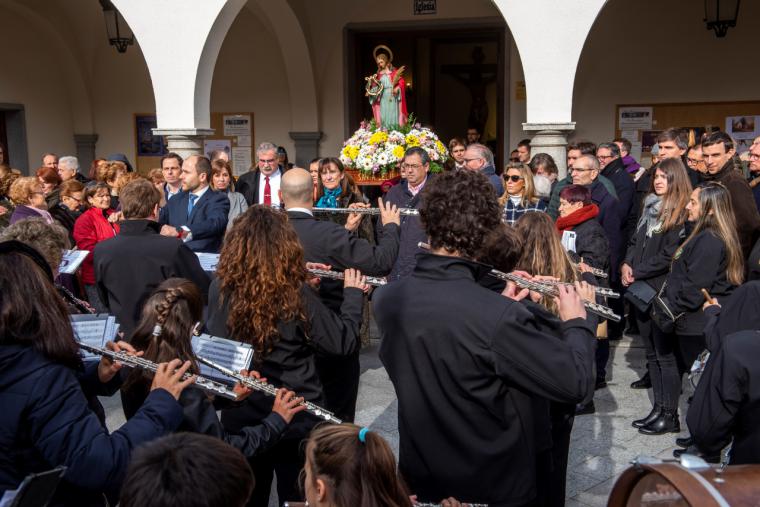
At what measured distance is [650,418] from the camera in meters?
5.17

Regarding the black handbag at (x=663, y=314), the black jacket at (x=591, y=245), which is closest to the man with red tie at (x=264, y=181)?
the black jacket at (x=591, y=245)

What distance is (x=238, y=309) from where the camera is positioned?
297 cm

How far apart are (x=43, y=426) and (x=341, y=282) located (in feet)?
6.84

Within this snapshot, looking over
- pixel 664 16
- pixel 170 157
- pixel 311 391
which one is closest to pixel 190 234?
pixel 170 157

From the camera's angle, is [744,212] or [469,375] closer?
[469,375]

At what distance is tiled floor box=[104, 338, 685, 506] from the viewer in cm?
441

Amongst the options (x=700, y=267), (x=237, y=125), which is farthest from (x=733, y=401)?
(x=237, y=125)

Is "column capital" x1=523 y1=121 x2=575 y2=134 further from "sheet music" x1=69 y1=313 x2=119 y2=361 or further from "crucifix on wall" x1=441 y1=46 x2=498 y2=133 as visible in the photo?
"sheet music" x1=69 y1=313 x2=119 y2=361

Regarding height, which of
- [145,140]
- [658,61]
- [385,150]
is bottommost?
[385,150]

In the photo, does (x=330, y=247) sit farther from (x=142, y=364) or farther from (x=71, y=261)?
(x=71, y=261)

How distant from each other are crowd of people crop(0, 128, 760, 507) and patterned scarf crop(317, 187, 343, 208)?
2100 millimetres

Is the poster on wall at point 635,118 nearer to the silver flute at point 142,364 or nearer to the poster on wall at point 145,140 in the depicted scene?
the poster on wall at point 145,140

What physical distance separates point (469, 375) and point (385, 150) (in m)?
5.55

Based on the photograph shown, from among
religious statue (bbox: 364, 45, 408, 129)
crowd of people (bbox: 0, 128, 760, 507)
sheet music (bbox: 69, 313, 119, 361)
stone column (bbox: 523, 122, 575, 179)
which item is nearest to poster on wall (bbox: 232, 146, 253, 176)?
religious statue (bbox: 364, 45, 408, 129)
